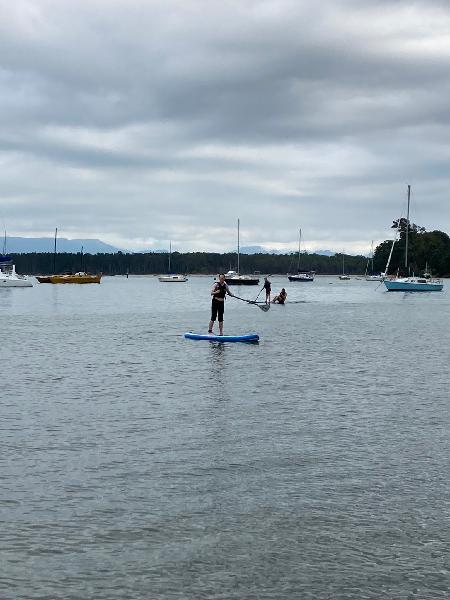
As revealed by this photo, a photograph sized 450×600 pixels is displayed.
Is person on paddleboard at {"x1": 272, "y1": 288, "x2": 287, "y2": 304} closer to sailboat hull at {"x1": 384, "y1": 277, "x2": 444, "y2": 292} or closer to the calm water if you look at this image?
sailboat hull at {"x1": 384, "y1": 277, "x2": 444, "y2": 292}

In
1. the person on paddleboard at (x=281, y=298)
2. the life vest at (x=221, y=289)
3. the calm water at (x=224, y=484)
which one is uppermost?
the life vest at (x=221, y=289)

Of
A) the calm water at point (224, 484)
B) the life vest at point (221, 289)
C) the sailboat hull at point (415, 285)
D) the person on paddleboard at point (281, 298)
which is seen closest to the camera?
the calm water at point (224, 484)

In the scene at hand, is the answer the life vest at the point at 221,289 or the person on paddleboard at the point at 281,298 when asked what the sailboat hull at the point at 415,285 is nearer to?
the person on paddleboard at the point at 281,298

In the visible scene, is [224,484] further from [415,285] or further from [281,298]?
[415,285]

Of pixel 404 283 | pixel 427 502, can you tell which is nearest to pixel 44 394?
Answer: pixel 427 502

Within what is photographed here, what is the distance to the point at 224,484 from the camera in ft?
39.0

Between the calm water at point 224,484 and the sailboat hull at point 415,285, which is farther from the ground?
the sailboat hull at point 415,285

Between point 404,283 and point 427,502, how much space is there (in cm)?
11978

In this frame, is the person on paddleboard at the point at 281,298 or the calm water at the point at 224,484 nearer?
the calm water at the point at 224,484

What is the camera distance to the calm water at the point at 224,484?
328 inches

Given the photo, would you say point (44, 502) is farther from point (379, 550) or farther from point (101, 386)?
point (101, 386)

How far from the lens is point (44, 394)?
20.9 metres

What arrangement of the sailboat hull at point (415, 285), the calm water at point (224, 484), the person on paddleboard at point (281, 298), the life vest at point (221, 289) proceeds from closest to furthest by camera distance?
1. the calm water at point (224, 484)
2. the life vest at point (221, 289)
3. the person on paddleboard at point (281, 298)
4. the sailboat hull at point (415, 285)

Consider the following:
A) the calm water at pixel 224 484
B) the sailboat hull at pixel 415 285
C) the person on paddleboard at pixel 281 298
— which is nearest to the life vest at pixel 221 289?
the calm water at pixel 224 484
